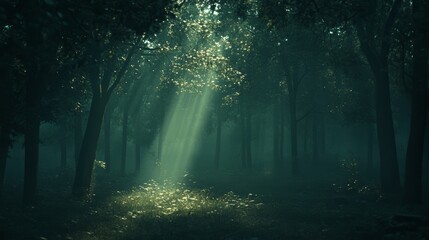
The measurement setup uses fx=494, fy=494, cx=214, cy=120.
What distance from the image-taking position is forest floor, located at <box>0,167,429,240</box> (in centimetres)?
1284

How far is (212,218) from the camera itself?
16.1 metres

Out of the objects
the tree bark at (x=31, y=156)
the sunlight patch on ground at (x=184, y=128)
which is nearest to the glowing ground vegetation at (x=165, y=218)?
the tree bark at (x=31, y=156)

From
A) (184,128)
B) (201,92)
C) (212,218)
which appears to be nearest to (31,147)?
(212,218)

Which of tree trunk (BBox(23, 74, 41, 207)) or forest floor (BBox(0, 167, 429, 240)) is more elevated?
tree trunk (BBox(23, 74, 41, 207))

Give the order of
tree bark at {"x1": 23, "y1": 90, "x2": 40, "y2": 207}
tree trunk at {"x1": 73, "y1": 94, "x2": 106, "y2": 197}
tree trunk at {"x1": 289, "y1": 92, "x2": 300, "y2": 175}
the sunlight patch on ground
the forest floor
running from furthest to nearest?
1. the sunlight patch on ground
2. tree trunk at {"x1": 289, "y1": 92, "x2": 300, "y2": 175}
3. tree trunk at {"x1": 73, "y1": 94, "x2": 106, "y2": 197}
4. tree bark at {"x1": 23, "y1": 90, "x2": 40, "y2": 207}
5. the forest floor

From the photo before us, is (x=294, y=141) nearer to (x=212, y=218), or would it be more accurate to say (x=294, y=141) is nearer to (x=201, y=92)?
(x=201, y=92)

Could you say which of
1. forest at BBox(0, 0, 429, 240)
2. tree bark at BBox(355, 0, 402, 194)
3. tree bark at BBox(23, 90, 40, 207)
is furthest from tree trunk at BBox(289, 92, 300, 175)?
tree bark at BBox(23, 90, 40, 207)

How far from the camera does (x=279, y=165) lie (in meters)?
50.0

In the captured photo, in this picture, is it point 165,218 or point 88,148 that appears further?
point 88,148

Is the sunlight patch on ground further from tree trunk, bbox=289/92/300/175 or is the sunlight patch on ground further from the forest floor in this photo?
the forest floor

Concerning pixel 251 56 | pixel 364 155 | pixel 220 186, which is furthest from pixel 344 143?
pixel 220 186


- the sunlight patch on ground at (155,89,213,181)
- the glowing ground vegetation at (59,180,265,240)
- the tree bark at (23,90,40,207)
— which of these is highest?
the sunlight patch on ground at (155,89,213,181)

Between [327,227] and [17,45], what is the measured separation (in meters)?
10.1

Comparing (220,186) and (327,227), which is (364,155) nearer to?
(220,186)
